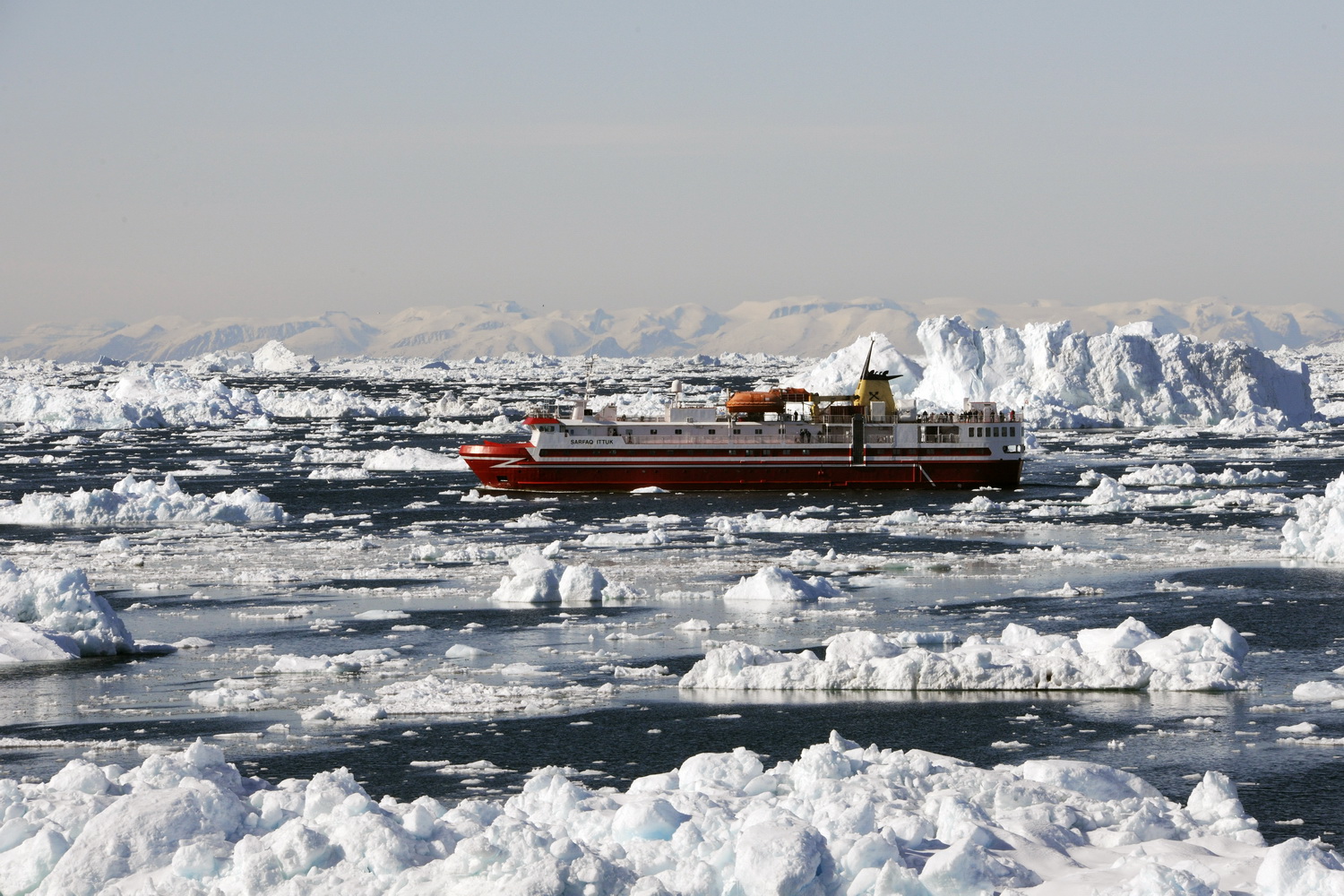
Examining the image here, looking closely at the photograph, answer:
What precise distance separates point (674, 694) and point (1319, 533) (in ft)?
79.0

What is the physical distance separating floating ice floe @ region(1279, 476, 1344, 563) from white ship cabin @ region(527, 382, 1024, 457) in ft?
83.1

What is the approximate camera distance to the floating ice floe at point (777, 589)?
35.1 metres

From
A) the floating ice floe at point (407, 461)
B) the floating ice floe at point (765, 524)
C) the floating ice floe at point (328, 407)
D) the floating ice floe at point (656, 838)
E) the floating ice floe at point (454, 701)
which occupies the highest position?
the floating ice floe at point (328, 407)

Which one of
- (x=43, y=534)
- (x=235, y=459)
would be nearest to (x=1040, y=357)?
(x=235, y=459)

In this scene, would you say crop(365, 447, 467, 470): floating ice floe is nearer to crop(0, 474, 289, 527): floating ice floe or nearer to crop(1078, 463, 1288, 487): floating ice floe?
crop(0, 474, 289, 527): floating ice floe

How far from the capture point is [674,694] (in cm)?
2577

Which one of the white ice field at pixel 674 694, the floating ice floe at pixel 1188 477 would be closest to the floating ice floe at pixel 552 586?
the white ice field at pixel 674 694

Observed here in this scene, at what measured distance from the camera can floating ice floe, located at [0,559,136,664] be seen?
2930 cm

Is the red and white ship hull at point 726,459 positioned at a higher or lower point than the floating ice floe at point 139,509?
higher

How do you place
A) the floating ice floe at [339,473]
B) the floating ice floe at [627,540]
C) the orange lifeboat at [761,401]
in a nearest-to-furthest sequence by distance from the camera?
the floating ice floe at [627,540] → the orange lifeboat at [761,401] → the floating ice floe at [339,473]

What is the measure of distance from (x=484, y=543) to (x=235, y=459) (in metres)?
40.7

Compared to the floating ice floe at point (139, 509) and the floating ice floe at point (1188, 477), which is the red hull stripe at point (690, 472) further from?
the floating ice floe at point (139, 509)

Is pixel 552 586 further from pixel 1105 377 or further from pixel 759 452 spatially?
pixel 1105 377

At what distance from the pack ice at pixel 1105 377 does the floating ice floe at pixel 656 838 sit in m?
85.8
